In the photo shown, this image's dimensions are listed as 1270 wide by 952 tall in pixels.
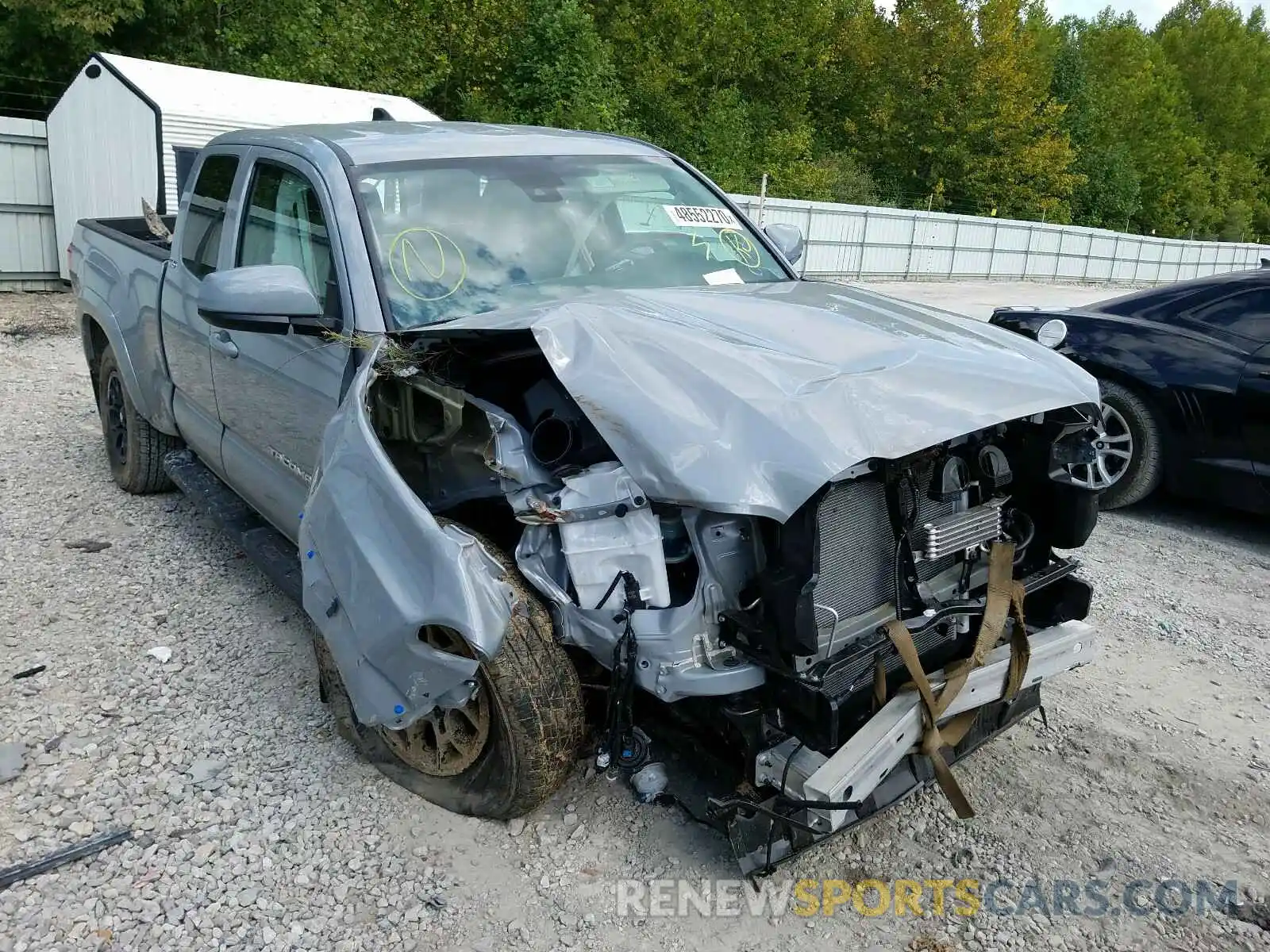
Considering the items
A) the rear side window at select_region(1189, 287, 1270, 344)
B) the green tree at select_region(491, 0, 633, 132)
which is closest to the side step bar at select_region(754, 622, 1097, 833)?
the rear side window at select_region(1189, 287, 1270, 344)

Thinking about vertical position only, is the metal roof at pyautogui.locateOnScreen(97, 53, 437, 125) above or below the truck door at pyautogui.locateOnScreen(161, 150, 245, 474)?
above

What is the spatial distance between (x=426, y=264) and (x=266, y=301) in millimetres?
528

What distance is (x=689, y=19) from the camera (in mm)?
33000

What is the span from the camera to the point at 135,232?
6.19m

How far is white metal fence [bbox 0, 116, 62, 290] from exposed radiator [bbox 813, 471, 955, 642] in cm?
1459

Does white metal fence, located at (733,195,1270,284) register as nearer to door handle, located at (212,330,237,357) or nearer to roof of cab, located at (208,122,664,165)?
roof of cab, located at (208,122,664,165)

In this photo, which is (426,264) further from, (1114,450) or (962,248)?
(962,248)

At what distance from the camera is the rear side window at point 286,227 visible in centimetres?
348

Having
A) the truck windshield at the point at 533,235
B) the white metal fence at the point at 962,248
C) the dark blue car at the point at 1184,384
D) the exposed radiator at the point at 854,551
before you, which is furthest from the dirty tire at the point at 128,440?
the white metal fence at the point at 962,248

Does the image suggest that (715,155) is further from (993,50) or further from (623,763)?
(623,763)

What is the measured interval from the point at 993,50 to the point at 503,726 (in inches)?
1776

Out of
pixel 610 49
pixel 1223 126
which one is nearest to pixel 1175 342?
pixel 610 49

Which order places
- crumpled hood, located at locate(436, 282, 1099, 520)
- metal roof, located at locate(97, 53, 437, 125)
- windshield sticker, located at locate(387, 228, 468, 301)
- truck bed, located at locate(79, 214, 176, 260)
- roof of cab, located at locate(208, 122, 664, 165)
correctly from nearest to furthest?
1. crumpled hood, located at locate(436, 282, 1099, 520)
2. windshield sticker, located at locate(387, 228, 468, 301)
3. roof of cab, located at locate(208, 122, 664, 165)
4. truck bed, located at locate(79, 214, 176, 260)
5. metal roof, located at locate(97, 53, 437, 125)

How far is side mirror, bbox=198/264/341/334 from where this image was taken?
3145mm
